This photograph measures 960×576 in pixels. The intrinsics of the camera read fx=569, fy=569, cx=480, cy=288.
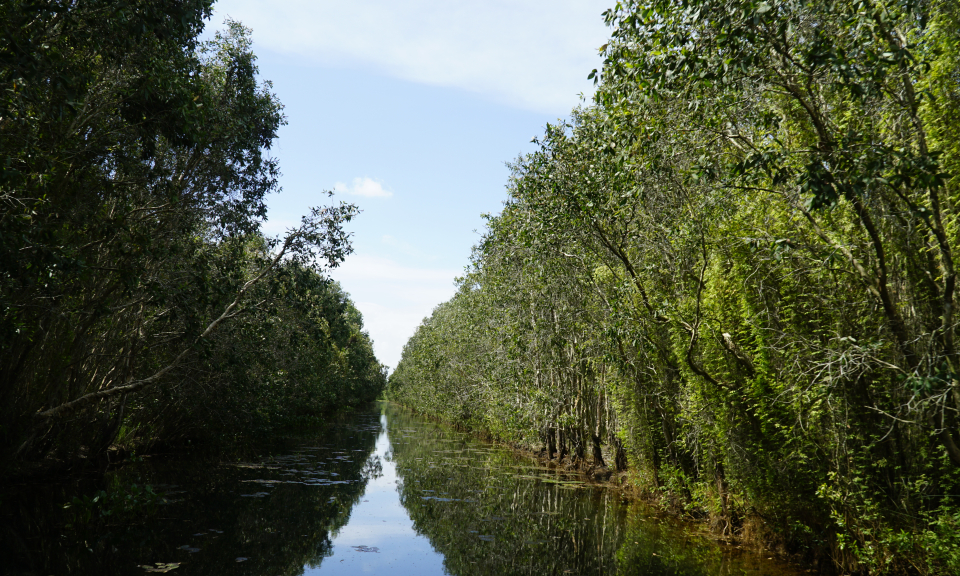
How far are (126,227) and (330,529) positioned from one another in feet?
24.6

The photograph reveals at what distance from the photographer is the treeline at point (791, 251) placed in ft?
22.1

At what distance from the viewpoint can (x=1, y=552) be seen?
9.03m

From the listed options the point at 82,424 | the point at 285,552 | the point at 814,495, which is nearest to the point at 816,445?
the point at 814,495

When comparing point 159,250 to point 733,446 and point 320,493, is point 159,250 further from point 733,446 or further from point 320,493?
point 733,446

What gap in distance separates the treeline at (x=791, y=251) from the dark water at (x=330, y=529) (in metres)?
2.16

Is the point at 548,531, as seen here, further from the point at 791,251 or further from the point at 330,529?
the point at 791,251

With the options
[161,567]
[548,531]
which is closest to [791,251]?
[548,531]

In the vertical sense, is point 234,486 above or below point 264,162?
below

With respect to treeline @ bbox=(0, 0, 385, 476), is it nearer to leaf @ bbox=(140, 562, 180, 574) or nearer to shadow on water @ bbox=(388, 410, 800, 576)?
leaf @ bbox=(140, 562, 180, 574)

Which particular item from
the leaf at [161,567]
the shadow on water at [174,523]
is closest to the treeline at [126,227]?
the shadow on water at [174,523]

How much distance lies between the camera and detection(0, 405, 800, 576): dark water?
9516 mm

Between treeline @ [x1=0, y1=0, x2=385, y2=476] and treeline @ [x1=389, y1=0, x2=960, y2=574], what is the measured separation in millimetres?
7913

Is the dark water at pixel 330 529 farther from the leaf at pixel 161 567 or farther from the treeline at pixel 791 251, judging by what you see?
the treeline at pixel 791 251

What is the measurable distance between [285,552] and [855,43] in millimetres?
11405
